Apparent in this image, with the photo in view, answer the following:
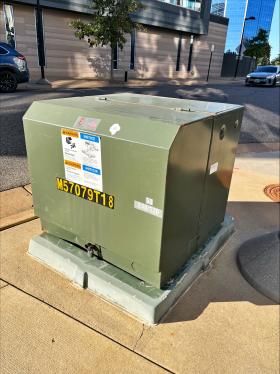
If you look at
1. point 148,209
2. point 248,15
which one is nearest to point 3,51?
point 148,209

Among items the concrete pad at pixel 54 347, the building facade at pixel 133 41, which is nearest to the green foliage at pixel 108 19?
the building facade at pixel 133 41

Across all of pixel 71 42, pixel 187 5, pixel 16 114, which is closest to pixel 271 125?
pixel 16 114

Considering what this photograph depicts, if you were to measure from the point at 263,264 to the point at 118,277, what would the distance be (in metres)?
1.19

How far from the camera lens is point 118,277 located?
2078 millimetres

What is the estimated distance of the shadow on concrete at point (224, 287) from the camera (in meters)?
2.06

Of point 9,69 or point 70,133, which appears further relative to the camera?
point 9,69

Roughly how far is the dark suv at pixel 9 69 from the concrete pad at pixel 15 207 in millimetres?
8032

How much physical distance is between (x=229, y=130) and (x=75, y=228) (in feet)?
4.31

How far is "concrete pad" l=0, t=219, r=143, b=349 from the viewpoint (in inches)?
73.9

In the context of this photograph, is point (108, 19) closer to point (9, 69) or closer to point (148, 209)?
point (9, 69)

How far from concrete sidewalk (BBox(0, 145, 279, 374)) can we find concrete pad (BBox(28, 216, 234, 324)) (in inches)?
2.3

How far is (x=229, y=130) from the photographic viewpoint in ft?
7.29

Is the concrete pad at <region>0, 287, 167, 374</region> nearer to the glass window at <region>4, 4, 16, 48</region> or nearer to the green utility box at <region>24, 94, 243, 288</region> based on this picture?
the green utility box at <region>24, 94, 243, 288</region>

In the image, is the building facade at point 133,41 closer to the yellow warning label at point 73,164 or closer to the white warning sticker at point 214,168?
the yellow warning label at point 73,164
